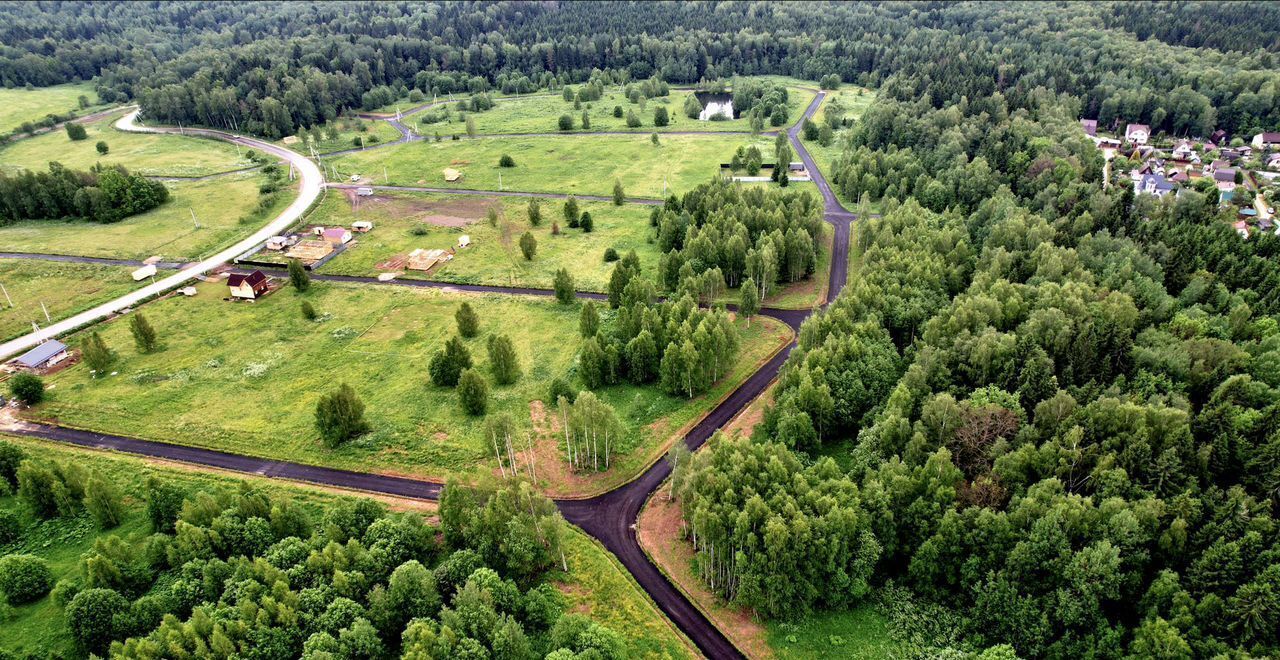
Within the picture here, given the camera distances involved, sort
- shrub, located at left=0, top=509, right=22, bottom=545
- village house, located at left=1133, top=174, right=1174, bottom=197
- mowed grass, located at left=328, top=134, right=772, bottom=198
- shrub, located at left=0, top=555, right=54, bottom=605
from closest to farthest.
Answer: shrub, located at left=0, top=555, right=54, bottom=605, shrub, located at left=0, top=509, right=22, bottom=545, village house, located at left=1133, top=174, right=1174, bottom=197, mowed grass, located at left=328, top=134, right=772, bottom=198

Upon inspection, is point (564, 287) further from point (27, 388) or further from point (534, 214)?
point (27, 388)

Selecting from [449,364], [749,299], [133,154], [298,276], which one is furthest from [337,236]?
[133,154]

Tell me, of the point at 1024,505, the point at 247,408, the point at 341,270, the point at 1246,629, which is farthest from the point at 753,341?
the point at 341,270

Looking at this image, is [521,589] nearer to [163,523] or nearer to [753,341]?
[163,523]

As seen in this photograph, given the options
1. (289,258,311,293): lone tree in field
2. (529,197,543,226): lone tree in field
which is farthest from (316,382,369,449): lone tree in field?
(529,197,543,226): lone tree in field

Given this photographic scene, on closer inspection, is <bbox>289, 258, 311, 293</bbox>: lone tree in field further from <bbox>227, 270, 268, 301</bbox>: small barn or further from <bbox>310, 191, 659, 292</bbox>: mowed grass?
<bbox>310, 191, 659, 292</bbox>: mowed grass

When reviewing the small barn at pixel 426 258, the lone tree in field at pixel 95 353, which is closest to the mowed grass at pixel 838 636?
the small barn at pixel 426 258

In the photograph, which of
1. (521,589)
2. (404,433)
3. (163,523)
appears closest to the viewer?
(521,589)
